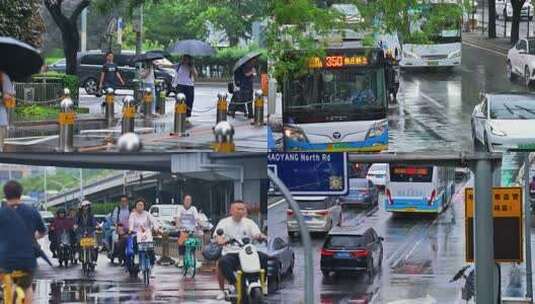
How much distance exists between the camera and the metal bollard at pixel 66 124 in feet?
45.2

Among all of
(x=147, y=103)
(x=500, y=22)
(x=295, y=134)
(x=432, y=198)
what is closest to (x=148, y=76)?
(x=147, y=103)

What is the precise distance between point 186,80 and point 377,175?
19.2m

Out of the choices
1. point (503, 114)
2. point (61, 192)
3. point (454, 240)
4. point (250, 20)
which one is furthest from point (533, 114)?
point (454, 240)

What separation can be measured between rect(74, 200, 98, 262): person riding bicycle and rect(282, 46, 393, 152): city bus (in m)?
5.06

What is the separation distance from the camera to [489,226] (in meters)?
16.3

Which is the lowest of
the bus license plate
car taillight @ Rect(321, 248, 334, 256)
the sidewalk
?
car taillight @ Rect(321, 248, 334, 256)

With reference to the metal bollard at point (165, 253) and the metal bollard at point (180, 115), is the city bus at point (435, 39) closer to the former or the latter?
the metal bollard at point (180, 115)

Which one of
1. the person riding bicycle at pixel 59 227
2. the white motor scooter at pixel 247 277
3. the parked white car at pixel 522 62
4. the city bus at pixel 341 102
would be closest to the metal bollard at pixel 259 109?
the white motor scooter at pixel 247 277

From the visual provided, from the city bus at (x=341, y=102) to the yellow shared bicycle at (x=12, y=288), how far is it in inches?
324

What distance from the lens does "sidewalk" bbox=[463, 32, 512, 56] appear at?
2703 cm

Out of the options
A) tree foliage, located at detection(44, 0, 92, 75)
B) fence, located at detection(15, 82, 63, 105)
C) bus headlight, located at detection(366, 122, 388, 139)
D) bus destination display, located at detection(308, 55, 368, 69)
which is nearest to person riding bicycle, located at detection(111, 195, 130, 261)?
fence, located at detection(15, 82, 63, 105)

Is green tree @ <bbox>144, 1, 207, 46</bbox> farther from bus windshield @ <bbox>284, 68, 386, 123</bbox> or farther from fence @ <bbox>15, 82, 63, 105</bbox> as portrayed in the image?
bus windshield @ <bbox>284, 68, 386, 123</bbox>

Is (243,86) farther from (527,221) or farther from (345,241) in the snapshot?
(345,241)

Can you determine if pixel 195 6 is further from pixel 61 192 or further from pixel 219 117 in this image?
pixel 61 192
